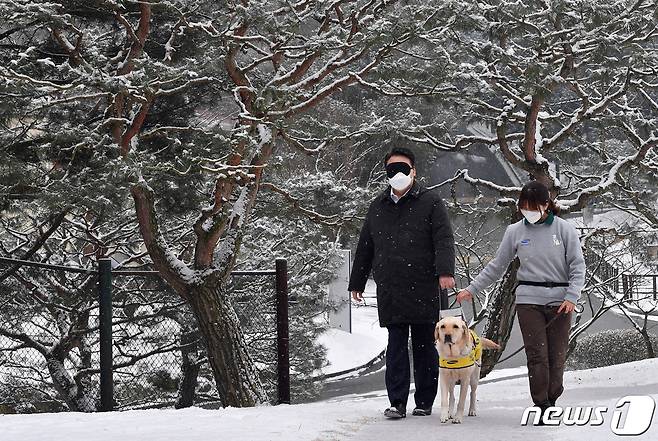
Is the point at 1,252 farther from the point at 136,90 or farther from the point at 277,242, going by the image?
the point at 277,242

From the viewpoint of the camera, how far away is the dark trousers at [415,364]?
6.87m

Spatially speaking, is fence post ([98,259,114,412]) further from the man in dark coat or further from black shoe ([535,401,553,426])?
black shoe ([535,401,553,426])

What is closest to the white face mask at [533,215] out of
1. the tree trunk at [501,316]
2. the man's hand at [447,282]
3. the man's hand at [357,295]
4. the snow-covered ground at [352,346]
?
the man's hand at [447,282]

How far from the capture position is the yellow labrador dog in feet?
20.6

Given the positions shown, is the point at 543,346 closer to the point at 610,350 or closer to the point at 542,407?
the point at 542,407

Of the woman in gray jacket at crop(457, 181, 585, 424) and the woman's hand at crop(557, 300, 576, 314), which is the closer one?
the woman's hand at crop(557, 300, 576, 314)

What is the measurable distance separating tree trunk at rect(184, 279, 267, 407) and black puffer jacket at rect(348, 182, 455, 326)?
4859 millimetres

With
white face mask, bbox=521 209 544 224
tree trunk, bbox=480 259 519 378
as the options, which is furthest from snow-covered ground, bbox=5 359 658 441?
tree trunk, bbox=480 259 519 378

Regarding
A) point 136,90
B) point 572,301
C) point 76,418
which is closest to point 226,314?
point 136,90

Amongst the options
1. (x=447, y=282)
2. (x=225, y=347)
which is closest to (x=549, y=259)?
(x=447, y=282)

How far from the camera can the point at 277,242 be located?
2023 centimetres

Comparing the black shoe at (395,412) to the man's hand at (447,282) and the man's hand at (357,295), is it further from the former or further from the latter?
the man's hand at (447,282)

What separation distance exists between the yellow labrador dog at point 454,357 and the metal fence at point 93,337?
4.26 meters

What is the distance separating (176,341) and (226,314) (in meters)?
1.46
